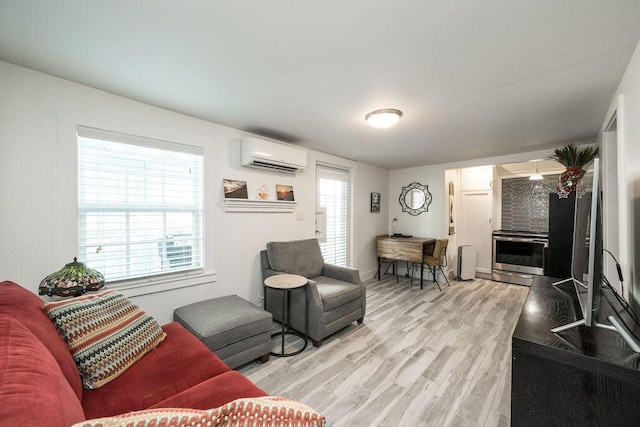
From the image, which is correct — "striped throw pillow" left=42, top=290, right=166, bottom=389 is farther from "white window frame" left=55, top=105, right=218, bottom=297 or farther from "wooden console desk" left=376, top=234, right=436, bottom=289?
"wooden console desk" left=376, top=234, right=436, bottom=289

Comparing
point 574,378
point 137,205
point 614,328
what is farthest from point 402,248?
point 137,205

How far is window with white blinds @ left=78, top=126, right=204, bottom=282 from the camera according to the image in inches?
77.7

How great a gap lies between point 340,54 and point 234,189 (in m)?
1.78

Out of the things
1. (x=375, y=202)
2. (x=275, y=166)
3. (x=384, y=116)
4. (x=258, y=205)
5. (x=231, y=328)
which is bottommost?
(x=231, y=328)

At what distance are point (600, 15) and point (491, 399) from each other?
230 cm

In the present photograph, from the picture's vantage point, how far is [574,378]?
93 centimetres

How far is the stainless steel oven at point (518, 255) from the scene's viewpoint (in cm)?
430

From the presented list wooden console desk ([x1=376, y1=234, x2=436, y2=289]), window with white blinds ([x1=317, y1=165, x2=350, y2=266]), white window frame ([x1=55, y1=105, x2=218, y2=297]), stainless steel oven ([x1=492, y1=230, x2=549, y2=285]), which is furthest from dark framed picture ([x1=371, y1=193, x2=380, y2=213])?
white window frame ([x1=55, y1=105, x2=218, y2=297])

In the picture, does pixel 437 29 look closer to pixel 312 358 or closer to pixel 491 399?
pixel 491 399

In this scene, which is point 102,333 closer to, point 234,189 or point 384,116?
point 234,189

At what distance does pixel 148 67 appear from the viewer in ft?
5.45

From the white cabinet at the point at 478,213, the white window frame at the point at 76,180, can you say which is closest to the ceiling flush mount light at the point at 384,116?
the white window frame at the point at 76,180

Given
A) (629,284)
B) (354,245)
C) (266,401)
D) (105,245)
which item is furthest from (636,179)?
(105,245)

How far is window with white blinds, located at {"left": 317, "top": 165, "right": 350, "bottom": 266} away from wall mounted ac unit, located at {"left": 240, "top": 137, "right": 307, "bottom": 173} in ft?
2.50
